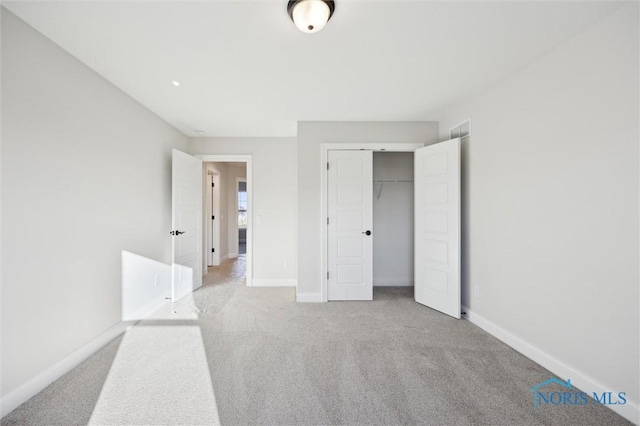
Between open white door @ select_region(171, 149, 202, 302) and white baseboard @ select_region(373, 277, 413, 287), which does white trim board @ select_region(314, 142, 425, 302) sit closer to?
white baseboard @ select_region(373, 277, 413, 287)

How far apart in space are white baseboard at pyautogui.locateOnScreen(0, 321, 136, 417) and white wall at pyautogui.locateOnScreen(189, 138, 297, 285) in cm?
214

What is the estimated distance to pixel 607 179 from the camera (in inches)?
65.0

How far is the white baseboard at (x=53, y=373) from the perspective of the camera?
1.60m

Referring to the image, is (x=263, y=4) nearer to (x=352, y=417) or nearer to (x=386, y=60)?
(x=386, y=60)

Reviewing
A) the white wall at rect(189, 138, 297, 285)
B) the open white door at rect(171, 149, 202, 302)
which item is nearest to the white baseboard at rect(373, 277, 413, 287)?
the white wall at rect(189, 138, 297, 285)

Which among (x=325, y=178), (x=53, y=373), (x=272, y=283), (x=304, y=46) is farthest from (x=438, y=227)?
(x=53, y=373)

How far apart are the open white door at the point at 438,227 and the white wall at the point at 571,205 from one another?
35cm

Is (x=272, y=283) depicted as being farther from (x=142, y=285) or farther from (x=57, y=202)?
(x=57, y=202)

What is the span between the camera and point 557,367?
1952mm

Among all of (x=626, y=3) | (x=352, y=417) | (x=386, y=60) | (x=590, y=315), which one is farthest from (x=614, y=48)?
(x=352, y=417)

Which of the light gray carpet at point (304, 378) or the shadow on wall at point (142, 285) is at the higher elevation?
the shadow on wall at point (142, 285)

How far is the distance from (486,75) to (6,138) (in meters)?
3.62

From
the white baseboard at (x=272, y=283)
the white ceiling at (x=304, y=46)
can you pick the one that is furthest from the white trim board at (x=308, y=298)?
the white ceiling at (x=304, y=46)
